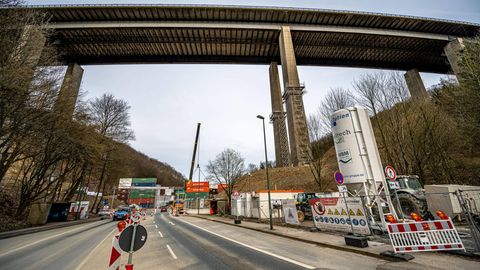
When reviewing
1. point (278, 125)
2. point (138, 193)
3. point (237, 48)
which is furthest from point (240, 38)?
point (138, 193)

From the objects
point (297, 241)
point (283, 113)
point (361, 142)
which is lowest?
point (297, 241)

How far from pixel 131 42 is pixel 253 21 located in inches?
1182

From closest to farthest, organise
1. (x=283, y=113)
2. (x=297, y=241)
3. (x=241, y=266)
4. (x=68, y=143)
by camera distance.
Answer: (x=241, y=266)
(x=297, y=241)
(x=68, y=143)
(x=283, y=113)

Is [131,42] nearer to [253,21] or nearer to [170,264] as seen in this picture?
[253,21]

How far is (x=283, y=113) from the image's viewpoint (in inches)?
1774

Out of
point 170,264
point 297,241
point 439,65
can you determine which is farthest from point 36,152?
point 439,65

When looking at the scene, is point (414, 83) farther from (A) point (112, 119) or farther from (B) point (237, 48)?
(A) point (112, 119)

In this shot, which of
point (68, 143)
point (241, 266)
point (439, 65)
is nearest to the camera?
point (241, 266)

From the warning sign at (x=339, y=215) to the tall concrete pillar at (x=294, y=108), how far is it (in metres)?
23.4

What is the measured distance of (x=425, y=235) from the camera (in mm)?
6305

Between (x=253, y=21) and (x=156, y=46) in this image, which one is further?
(x=156, y=46)

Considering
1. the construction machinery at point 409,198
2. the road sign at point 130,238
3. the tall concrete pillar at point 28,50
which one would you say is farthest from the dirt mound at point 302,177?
the tall concrete pillar at point 28,50

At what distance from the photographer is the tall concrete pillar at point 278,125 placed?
43094 millimetres

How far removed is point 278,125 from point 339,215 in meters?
35.7
